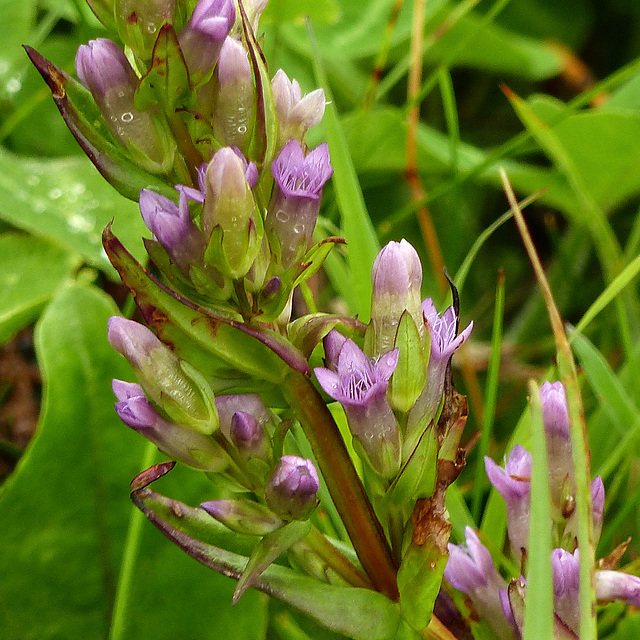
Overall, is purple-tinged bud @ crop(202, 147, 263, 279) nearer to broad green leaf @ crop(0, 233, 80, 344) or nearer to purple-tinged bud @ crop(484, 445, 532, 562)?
purple-tinged bud @ crop(484, 445, 532, 562)

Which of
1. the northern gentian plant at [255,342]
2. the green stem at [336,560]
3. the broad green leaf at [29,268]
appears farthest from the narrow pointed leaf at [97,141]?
the broad green leaf at [29,268]

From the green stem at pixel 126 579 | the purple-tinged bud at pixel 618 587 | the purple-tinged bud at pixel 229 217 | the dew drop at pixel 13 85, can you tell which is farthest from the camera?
the dew drop at pixel 13 85

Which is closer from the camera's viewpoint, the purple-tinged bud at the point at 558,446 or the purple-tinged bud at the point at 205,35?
the purple-tinged bud at the point at 205,35

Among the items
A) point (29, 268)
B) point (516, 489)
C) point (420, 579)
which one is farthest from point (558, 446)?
point (29, 268)

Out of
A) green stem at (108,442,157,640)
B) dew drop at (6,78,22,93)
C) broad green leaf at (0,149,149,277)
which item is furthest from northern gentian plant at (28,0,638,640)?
dew drop at (6,78,22,93)

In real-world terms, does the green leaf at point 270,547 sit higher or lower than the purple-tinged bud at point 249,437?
lower

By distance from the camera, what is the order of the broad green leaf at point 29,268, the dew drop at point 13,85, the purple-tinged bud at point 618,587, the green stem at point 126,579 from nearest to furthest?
the purple-tinged bud at point 618,587
the green stem at point 126,579
the broad green leaf at point 29,268
the dew drop at point 13,85

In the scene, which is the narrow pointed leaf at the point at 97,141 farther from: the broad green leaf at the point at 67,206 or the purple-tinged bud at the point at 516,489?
the broad green leaf at the point at 67,206
